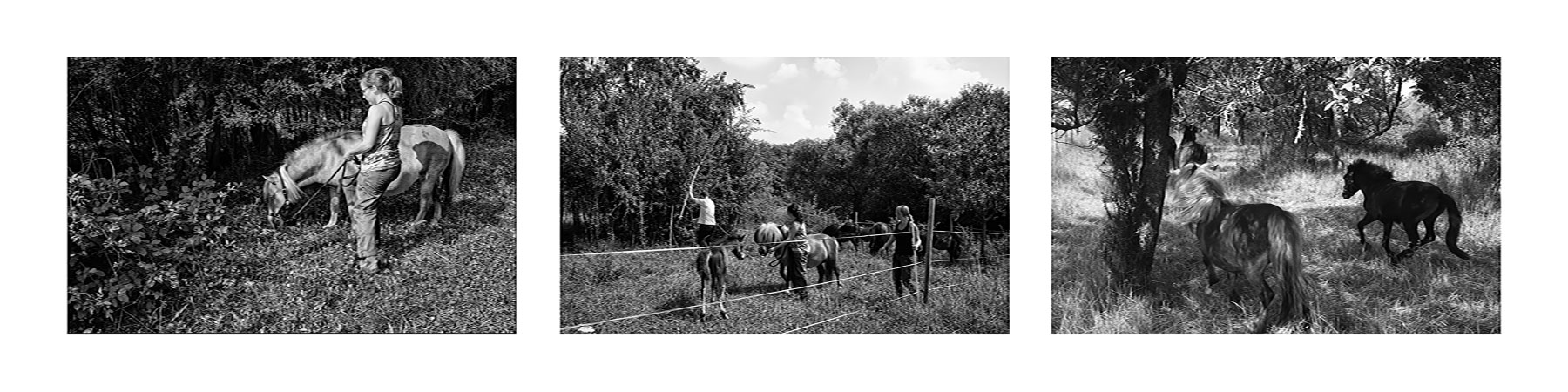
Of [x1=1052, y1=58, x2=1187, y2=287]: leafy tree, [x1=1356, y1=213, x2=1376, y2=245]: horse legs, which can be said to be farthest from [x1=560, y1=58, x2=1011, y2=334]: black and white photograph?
[x1=1356, y1=213, x2=1376, y2=245]: horse legs

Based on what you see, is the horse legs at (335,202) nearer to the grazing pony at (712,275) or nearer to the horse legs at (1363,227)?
the grazing pony at (712,275)

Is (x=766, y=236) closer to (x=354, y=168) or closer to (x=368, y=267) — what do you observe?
(x=368, y=267)

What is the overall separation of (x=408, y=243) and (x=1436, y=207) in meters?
6.62

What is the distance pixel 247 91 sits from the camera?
5.12 m

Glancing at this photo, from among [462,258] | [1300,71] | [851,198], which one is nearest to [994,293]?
[851,198]

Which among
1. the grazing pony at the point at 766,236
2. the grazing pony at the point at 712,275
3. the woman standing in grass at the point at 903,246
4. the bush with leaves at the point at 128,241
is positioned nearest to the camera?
the bush with leaves at the point at 128,241

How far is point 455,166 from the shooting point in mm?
5227

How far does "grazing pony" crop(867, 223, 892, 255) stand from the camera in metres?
5.61

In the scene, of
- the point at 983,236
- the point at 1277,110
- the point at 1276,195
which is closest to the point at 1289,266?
the point at 1276,195

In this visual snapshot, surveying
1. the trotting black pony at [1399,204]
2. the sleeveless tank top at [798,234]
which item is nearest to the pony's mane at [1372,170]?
the trotting black pony at [1399,204]

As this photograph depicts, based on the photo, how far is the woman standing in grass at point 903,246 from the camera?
18.3ft

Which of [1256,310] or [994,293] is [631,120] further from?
[1256,310]

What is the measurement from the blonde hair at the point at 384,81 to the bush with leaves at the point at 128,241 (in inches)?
49.3

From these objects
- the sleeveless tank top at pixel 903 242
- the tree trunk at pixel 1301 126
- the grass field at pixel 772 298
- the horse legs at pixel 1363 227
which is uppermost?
the tree trunk at pixel 1301 126
